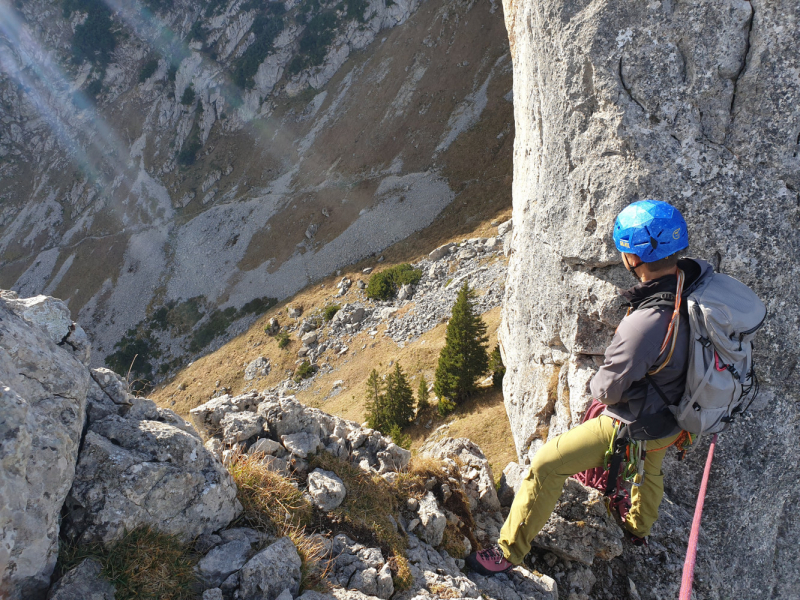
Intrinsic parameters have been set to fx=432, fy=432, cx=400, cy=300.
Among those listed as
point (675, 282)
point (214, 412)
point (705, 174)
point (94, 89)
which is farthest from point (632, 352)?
point (94, 89)

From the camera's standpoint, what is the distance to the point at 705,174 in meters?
5.02

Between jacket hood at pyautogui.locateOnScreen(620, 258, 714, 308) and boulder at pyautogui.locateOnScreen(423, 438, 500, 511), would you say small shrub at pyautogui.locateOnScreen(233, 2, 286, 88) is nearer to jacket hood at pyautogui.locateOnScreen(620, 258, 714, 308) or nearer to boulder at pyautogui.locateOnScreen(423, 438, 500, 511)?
boulder at pyautogui.locateOnScreen(423, 438, 500, 511)

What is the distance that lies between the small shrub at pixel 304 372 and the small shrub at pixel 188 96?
64440mm

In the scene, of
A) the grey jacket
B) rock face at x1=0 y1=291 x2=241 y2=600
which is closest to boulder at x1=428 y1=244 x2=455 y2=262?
rock face at x1=0 y1=291 x2=241 y2=600

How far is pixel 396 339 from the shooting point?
107ft

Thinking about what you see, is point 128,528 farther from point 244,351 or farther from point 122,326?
point 122,326

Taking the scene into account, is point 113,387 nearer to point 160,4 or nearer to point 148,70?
point 148,70

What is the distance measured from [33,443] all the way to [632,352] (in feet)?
16.5

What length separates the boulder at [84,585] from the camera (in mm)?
3264

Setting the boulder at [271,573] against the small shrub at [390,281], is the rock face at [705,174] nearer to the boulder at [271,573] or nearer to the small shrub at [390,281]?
the boulder at [271,573]

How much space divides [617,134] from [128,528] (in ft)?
22.4

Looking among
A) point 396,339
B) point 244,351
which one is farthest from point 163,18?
point 396,339

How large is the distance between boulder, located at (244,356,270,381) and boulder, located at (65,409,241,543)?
112ft

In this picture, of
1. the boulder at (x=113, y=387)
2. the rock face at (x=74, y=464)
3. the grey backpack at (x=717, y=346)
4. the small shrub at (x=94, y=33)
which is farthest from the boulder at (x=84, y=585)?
the small shrub at (x=94, y=33)
